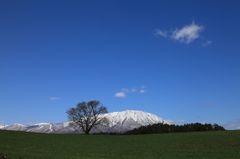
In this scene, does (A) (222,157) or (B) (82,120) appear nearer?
(A) (222,157)

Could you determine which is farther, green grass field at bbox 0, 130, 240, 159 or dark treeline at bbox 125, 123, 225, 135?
dark treeline at bbox 125, 123, 225, 135

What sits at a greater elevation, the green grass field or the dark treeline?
the dark treeline

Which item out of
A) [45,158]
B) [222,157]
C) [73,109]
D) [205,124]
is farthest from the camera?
[205,124]

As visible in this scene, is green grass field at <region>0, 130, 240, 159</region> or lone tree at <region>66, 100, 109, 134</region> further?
lone tree at <region>66, 100, 109, 134</region>

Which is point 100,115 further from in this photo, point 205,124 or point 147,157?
point 147,157

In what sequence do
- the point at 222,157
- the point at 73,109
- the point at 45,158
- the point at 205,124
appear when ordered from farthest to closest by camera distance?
the point at 205,124, the point at 73,109, the point at 222,157, the point at 45,158

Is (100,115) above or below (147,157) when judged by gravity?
above

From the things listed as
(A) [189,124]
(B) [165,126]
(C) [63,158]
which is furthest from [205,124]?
(C) [63,158]

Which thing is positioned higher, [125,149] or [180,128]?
[180,128]

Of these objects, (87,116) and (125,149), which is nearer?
(125,149)

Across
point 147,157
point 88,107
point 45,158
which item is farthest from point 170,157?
point 88,107

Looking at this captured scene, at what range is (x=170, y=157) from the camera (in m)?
32.9

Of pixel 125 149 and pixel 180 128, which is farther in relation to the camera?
pixel 180 128

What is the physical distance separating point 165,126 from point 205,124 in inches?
657
